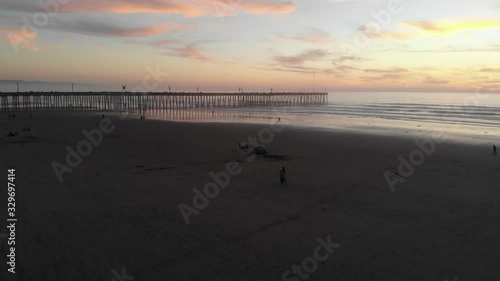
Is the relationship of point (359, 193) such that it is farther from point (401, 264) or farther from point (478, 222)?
point (401, 264)

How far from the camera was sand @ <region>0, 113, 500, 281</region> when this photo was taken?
585 cm

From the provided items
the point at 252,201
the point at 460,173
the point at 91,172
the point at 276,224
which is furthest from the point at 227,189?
the point at 460,173

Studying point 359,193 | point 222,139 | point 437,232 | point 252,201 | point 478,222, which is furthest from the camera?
point 222,139

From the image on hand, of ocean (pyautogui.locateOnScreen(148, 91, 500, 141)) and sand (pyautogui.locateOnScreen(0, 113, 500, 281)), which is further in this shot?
ocean (pyautogui.locateOnScreen(148, 91, 500, 141))

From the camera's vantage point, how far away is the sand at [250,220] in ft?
19.2

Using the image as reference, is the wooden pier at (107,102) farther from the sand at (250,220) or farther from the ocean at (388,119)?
the sand at (250,220)

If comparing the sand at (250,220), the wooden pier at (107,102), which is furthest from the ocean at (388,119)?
the wooden pier at (107,102)

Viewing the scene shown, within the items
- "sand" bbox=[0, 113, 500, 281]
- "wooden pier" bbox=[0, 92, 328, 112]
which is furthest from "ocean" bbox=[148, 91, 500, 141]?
"wooden pier" bbox=[0, 92, 328, 112]

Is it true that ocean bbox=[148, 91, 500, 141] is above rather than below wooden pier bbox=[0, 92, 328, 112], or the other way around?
below

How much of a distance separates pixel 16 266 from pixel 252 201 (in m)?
5.60

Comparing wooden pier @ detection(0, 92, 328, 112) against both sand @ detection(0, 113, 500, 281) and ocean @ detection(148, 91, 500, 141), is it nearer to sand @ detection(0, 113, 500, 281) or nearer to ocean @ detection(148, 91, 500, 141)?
ocean @ detection(148, 91, 500, 141)

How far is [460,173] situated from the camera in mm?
13742

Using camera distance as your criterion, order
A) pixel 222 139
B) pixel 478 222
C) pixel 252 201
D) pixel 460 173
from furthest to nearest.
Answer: pixel 222 139 → pixel 460 173 → pixel 252 201 → pixel 478 222

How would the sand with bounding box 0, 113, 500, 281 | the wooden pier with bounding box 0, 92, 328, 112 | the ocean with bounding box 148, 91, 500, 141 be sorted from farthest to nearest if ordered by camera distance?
the wooden pier with bounding box 0, 92, 328, 112 < the ocean with bounding box 148, 91, 500, 141 < the sand with bounding box 0, 113, 500, 281
